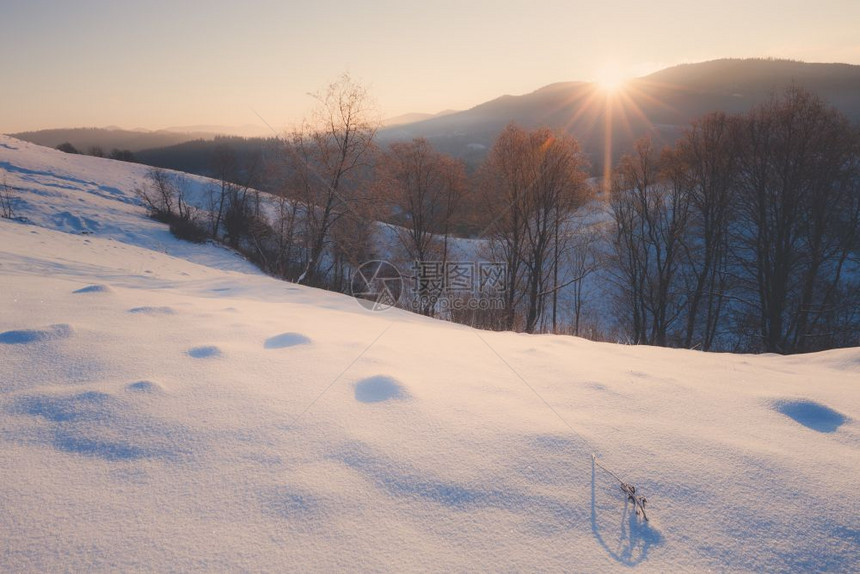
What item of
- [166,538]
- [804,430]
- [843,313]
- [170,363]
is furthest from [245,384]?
[843,313]

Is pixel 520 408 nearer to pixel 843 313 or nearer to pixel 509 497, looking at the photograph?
pixel 509 497

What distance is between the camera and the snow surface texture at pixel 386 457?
138 cm

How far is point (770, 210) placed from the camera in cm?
1698

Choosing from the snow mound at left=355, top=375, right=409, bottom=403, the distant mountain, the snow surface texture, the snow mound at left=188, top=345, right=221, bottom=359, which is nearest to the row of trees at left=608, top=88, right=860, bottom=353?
the snow surface texture

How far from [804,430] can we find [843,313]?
64.6 feet

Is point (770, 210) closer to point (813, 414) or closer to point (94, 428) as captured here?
point (813, 414)

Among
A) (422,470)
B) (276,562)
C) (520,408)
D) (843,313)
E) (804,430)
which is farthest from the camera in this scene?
(843,313)

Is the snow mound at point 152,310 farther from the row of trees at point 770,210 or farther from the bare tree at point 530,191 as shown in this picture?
the row of trees at point 770,210

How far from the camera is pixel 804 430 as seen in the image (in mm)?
2312

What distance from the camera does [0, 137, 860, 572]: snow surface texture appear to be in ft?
4.53

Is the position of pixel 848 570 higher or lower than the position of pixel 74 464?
lower

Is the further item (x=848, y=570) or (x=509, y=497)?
(x=509, y=497)

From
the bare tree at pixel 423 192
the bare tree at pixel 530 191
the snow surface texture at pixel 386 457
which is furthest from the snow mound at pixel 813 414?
the bare tree at pixel 423 192

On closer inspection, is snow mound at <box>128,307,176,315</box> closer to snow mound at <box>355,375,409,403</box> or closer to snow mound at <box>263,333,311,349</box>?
snow mound at <box>263,333,311,349</box>
